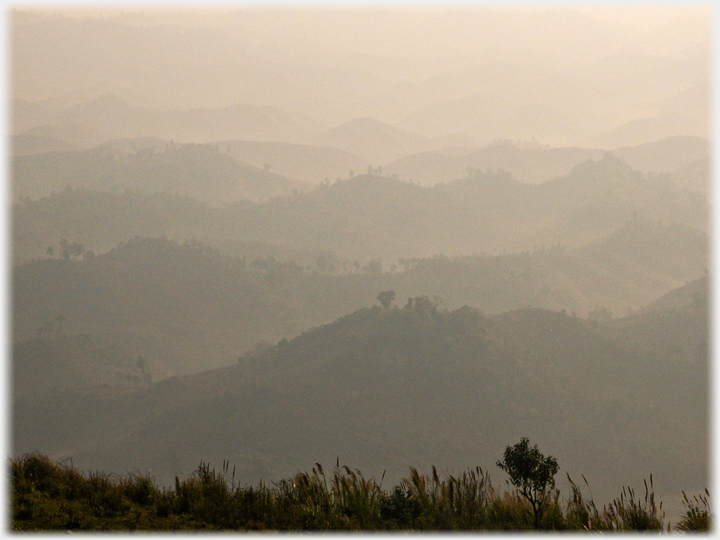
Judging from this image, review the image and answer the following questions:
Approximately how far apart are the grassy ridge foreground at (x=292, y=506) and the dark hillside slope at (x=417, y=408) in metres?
48.3

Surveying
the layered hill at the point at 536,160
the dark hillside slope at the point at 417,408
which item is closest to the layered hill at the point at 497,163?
the layered hill at the point at 536,160

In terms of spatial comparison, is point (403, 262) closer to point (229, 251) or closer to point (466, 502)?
point (229, 251)

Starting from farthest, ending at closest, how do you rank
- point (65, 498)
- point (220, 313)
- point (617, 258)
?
point (617, 258) < point (220, 313) < point (65, 498)

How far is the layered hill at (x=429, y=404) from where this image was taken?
6088cm

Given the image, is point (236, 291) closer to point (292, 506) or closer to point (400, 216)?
point (400, 216)

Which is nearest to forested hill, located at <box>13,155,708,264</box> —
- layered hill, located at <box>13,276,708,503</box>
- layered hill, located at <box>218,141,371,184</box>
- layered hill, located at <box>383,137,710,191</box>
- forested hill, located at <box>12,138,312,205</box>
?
forested hill, located at <box>12,138,312,205</box>

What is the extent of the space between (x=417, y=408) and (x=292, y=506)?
57010 mm

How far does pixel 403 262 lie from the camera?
363 feet

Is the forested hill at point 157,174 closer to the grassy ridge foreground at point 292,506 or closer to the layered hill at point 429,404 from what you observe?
the layered hill at point 429,404

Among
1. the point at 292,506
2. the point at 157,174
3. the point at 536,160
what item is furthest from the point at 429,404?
the point at 536,160

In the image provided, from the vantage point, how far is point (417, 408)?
65.2 metres

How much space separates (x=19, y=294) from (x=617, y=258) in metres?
90.9

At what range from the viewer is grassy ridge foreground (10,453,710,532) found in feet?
29.9

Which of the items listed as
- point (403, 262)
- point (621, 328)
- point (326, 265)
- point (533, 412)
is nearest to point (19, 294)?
point (326, 265)
